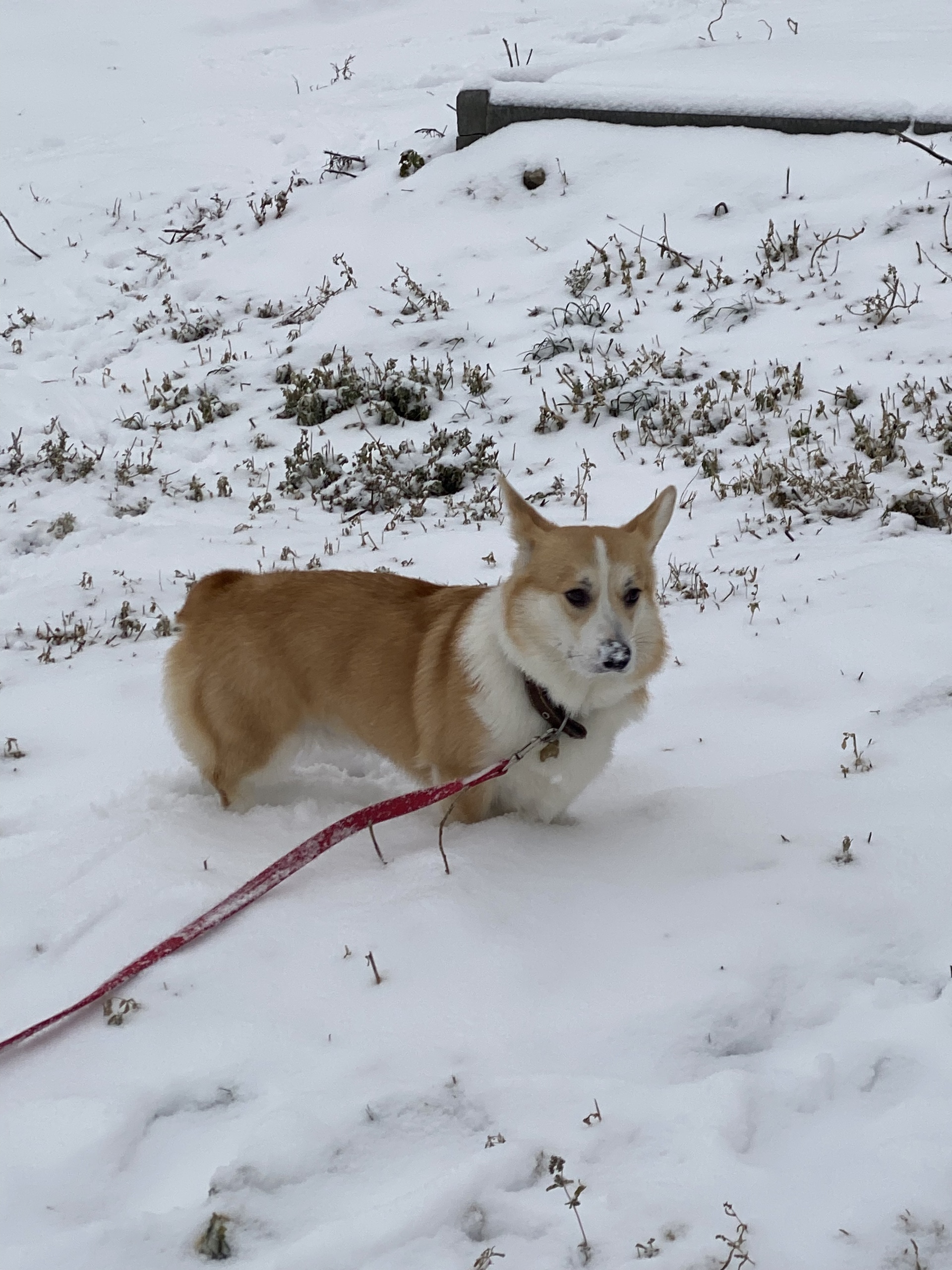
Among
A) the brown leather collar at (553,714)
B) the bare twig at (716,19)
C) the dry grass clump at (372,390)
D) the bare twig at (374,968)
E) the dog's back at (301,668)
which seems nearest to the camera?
the bare twig at (374,968)

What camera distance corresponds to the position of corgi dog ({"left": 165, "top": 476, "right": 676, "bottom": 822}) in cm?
342

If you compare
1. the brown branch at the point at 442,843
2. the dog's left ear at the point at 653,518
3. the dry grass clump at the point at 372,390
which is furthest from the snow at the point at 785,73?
the brown branch at the point at 442,843

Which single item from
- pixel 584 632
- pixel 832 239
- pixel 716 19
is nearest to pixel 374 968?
pixel 584 632

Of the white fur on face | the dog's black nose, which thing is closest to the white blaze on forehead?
the white fur on face

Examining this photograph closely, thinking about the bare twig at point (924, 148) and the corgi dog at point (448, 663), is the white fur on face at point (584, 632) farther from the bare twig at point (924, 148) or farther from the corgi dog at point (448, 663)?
the bare twig at point (924, 148)

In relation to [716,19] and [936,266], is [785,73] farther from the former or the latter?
[716,19]

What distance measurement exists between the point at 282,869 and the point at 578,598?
3.91 ft

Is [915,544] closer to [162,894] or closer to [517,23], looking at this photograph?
[162,894]

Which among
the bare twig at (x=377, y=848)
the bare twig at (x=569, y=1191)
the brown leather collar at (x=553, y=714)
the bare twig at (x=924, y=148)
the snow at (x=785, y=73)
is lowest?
the bare twig at (x=377, y=848)

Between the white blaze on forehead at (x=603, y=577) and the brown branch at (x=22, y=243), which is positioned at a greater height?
the brown branch at (x=22, y=243)

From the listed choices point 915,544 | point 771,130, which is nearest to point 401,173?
point 771,130

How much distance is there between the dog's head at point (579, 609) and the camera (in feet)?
11.0

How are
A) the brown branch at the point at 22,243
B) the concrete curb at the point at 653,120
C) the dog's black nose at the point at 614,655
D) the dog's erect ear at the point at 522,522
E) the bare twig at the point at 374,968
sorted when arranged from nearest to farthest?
the bare twig at the point at 374,968 < the dog's black nose at the point at 614,655 < the dog's erect ear at the point at 522,522 < the concrete curb at the point at 653,120 < the brown branch at the point at 22,243

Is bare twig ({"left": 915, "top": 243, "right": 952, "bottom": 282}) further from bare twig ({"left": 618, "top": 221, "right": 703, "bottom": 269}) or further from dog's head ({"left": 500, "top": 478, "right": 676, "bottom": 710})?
dog's head ({"left": 500, "top": 478, "right": 676, "bottom": 710})
